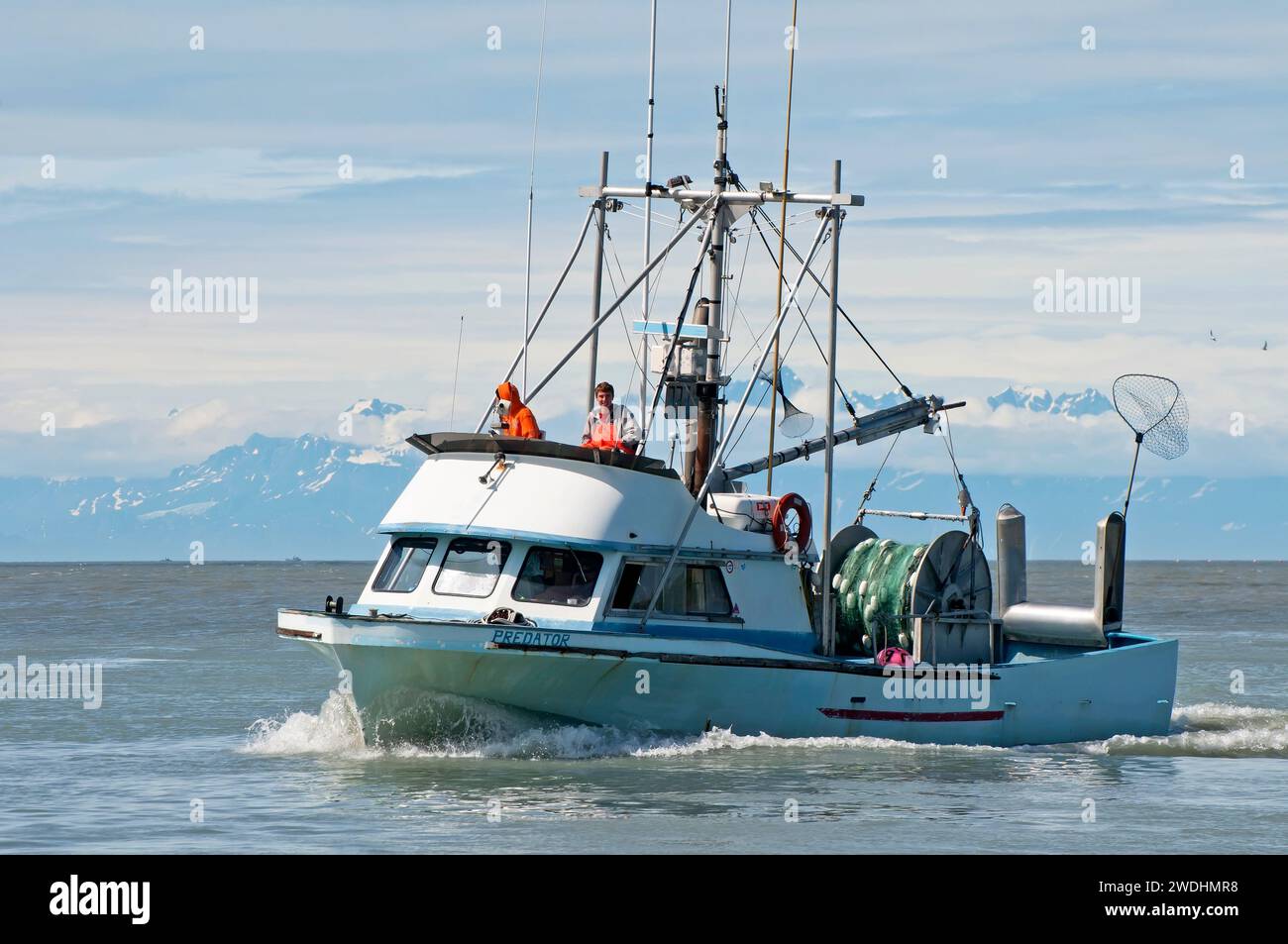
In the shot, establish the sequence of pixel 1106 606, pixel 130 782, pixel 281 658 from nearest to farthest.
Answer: pixel 130 782
pixel 1106 606
pixel 281 658

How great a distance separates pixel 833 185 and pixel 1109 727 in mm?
8137

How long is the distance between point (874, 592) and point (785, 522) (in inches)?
73.2

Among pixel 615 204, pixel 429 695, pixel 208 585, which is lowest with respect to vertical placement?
pixel 208 585

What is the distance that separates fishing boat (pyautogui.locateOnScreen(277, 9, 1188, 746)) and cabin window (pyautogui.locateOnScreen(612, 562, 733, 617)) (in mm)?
23

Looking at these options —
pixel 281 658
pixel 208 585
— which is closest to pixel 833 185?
pixel 281 658

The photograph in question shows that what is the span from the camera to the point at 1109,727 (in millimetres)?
24250

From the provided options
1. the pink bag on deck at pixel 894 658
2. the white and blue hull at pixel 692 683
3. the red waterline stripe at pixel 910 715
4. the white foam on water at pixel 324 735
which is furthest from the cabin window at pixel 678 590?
the white foam on water at pixel 324 735

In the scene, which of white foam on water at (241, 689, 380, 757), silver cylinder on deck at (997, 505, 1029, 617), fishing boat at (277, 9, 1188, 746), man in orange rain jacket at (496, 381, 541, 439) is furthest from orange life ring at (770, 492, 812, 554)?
white foam on water at (241, 689, 380, 757)

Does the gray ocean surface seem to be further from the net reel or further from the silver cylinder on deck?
the silver cylinder on deck

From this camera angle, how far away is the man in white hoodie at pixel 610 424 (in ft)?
71.0

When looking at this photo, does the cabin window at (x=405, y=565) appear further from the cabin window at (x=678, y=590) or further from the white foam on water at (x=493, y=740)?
the cabin window at (x=678, y=590)

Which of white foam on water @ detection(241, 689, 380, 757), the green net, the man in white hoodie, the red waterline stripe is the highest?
the man in white hoodie

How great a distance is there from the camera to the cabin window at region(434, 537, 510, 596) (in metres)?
20.5
